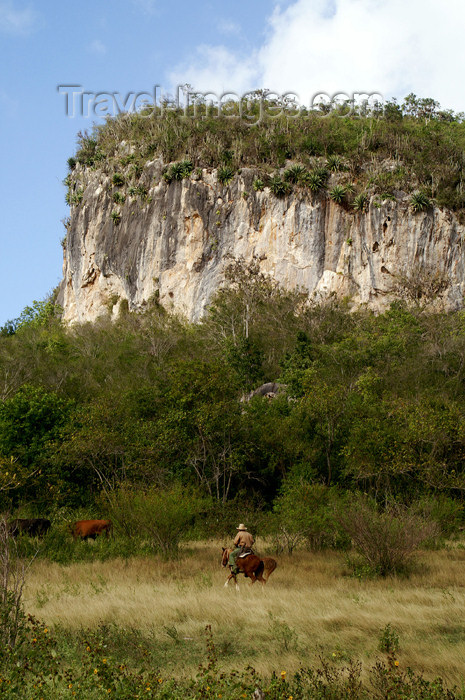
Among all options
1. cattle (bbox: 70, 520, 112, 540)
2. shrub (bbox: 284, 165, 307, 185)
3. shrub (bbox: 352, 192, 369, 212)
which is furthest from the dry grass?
shrub (bbox: 284, 165, 307, 185)

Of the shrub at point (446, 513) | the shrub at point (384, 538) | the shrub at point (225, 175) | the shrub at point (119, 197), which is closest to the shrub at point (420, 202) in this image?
the shrub at point (225, 175)

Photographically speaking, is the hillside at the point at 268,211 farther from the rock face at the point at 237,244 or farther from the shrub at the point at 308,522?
the shrub at the point at 308,522

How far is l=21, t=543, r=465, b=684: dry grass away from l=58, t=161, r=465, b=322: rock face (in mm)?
45533

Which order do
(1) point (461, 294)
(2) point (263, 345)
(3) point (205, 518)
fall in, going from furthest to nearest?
(1) point (461, 294)
(2) point (263, 345)
(3) point (205, 518)

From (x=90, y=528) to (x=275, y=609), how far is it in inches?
A: 358

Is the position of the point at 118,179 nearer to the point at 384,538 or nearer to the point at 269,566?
the point at 384,538

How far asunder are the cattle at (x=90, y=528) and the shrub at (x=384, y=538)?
7.40 m

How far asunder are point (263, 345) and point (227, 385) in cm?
2350

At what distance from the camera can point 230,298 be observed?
2229 inches

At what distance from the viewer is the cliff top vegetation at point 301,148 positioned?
2397 inches

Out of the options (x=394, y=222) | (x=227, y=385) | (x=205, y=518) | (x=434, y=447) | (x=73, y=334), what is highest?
(x=394, y=222)

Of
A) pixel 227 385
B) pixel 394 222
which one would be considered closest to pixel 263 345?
pixel 394 222

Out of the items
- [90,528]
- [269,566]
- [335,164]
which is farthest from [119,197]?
[269,566]

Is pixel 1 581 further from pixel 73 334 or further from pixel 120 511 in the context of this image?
pixel 73 334
